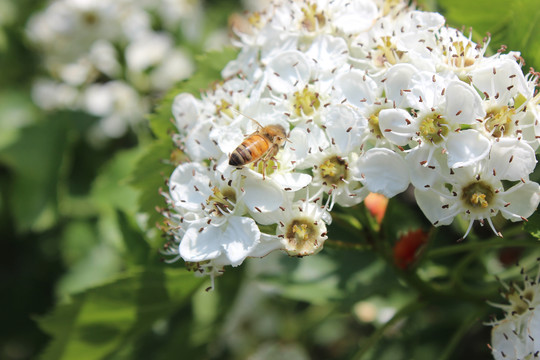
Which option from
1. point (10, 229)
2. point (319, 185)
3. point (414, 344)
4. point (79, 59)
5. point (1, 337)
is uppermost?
point (319, 185)

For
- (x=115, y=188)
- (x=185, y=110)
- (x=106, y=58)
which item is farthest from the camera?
(x=106, y=58)

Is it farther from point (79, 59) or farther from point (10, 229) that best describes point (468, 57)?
point (10, 229)

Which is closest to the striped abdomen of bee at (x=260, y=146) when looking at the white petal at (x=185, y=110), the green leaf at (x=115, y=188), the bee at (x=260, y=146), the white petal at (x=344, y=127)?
the bee at (x=260, y=146)

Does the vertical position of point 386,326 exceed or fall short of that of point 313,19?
it falls short

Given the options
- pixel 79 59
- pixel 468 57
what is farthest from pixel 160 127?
pixel 79 59

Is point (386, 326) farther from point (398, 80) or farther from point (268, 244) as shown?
point (398, 80)

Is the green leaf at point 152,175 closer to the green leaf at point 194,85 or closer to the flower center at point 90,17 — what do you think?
the green leaf at point 194,85

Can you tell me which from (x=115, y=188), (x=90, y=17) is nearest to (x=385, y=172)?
(x=115, y=188)

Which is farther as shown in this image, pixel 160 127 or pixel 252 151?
pixel 160 127
